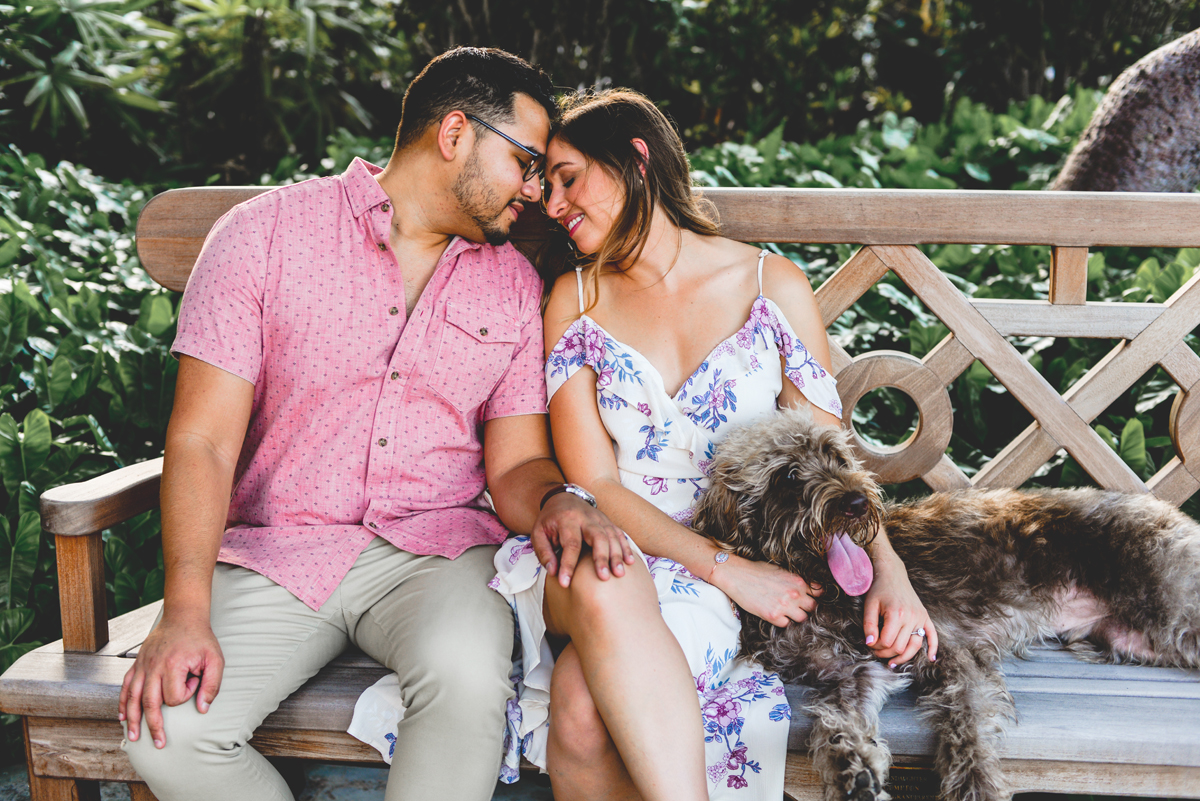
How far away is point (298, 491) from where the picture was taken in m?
2.36

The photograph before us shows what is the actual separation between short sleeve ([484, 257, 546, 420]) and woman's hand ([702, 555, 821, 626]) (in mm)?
754

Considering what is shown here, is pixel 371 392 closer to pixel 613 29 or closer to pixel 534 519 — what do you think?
pixel 534 519

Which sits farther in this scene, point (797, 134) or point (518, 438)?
point (797, 134)

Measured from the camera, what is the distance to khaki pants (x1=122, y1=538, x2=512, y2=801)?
6.18 ft

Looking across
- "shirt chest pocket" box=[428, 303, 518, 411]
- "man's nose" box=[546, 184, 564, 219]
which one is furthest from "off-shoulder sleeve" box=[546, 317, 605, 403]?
"man's nose" box=[546, 184, 564, 219]

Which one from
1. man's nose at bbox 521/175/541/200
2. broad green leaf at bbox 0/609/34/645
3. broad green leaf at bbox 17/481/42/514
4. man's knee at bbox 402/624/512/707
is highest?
man's nose at bbox 521/175/541/200

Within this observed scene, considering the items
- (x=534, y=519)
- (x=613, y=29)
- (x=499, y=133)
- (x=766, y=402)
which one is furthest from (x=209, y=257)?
(x=613, y=29)

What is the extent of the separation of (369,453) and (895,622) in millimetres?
1454

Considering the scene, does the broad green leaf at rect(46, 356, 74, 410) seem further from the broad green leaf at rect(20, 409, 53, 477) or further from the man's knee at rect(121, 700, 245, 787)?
the man's knee at rect(121, 700, 245, 787)

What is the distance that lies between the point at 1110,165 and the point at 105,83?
22.5 feet

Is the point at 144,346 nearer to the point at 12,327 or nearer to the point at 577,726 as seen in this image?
the point at 12,327

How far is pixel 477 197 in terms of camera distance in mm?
2496

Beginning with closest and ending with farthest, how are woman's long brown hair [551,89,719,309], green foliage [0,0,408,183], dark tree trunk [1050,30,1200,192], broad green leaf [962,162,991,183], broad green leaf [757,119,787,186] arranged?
woman's long brown hair [551,89,719,309] < dark tree trunk [1050,30,1200,192] < broad green leaf [757,119,787,186] < broad green leaf [962,162,991,183] < green foliage [0,0,408,183]

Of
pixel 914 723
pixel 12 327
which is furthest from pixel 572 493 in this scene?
pixel 12 327
